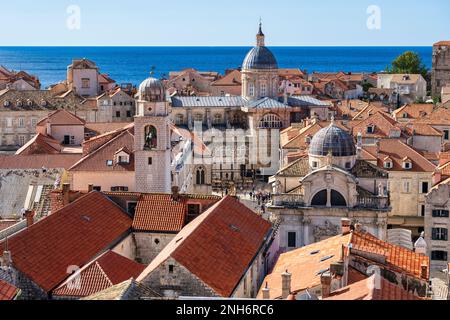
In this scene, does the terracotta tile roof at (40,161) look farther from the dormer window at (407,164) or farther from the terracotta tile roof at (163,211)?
the dormer window at (407,164)

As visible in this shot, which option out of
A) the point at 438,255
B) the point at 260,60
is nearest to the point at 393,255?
the point at 438,255

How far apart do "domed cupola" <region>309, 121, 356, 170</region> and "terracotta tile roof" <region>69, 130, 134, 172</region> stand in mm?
8772

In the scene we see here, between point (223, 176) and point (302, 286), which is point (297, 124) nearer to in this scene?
point (223, 176)

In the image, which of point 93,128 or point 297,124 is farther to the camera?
point 297,124

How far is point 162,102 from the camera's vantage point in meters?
35.9

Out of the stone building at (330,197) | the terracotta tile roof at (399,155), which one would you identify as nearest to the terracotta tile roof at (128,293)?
the stone building at (330,197)

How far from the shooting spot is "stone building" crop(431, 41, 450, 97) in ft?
337

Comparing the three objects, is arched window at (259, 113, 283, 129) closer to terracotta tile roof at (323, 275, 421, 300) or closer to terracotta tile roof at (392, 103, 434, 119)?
terracotta tile roof at (392, 103, 434, 119)

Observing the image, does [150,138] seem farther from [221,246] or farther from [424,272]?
[424,272]

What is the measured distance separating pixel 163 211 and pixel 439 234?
50.9 feet

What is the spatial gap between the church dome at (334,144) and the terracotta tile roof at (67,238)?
35.1 feet

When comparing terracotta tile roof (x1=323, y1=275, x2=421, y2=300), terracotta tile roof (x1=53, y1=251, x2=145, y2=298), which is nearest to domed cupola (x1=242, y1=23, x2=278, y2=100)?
terracotta tile roof (x1=53, y1=251, x2=145, y2=298)
